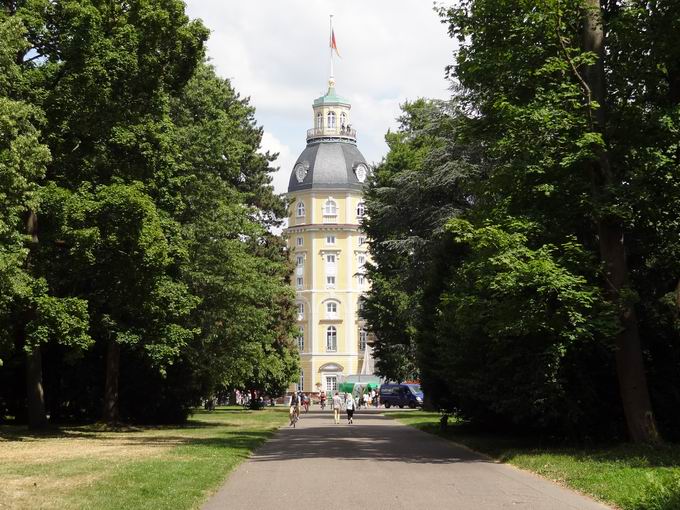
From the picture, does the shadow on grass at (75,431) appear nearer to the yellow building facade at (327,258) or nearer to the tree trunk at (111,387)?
the tree trunk at (111,387)

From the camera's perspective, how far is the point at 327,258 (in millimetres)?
116500

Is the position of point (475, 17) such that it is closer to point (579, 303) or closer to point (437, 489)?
point (579, 303)

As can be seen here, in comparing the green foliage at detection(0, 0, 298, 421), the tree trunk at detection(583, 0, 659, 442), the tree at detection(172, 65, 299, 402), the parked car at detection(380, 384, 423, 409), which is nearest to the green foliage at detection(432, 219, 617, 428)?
the tree trunk at detection(583, 0, 659, 442)

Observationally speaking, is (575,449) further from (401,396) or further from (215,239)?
(401,396)

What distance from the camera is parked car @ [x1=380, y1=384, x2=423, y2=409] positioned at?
73625mm

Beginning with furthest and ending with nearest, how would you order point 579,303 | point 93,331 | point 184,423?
point 184,423 → point 93,331 → point 579,303

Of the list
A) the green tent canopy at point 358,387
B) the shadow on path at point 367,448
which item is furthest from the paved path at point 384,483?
the green tent canopy at point 358,387

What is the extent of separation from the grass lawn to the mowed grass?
5797mm

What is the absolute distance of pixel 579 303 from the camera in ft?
63.1

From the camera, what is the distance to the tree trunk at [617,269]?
20.1 meters

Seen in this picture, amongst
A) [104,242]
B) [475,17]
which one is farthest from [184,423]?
[475,17]

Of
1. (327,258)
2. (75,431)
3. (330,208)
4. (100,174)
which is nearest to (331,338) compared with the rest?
(327,258)

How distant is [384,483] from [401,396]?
200 ft

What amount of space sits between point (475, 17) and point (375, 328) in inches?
1472
